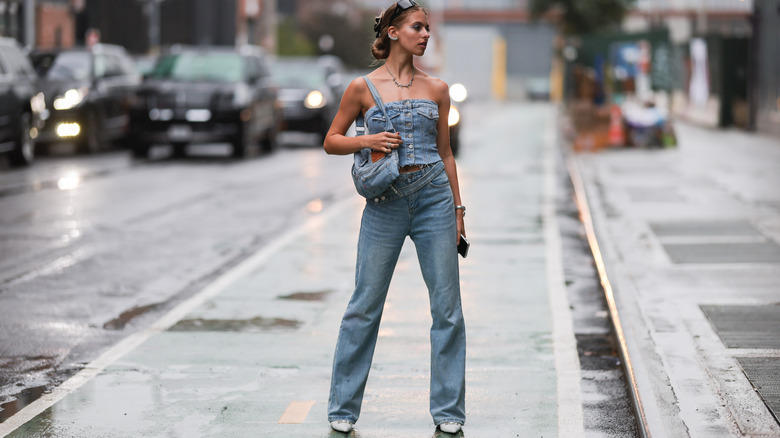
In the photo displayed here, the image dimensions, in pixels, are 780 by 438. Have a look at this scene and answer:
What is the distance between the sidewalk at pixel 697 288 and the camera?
578cm

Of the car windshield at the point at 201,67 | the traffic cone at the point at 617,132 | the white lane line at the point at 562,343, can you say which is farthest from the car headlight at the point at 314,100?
the white lane line at the point at 562,343

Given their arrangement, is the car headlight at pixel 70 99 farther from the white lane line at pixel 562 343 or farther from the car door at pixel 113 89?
the white lane line at pixel 562 343

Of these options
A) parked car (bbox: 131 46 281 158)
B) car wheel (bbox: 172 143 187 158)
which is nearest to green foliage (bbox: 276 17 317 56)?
car wheel (bbox: 172 143 187 158)

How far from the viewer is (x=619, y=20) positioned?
5534 cm

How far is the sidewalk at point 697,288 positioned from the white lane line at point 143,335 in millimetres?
2681

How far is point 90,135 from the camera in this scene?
23.5m

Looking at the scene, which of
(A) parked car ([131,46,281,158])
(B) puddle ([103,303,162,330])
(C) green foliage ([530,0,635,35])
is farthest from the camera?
(C) green foliage ([530,0,635,35])

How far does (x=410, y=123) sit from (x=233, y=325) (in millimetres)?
3092

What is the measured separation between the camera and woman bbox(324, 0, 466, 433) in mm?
5230

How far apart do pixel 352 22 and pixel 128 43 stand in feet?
96.5

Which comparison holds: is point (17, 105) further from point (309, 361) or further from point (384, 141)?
point (384, 141)

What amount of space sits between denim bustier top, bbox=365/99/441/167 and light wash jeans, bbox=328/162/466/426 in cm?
7

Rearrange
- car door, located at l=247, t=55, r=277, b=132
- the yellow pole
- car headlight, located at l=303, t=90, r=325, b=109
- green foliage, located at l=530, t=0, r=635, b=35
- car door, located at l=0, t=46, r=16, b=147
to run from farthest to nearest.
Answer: the yellow pole, green foliage, located at l=530, t=0, r=635, b=35, car headlight, located at l=303, t=90, r=325, b=109, car door, located at l=247, t=55, r=277, b=132, car door, located at l=0, t=46, r=16, b=147

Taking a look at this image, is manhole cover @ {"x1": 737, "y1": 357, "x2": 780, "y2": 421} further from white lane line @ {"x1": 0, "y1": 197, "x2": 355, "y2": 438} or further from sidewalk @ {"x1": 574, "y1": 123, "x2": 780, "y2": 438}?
white lane line @ {"x1": 0, "y1": 197, "x2": 355, "y2": 438}
